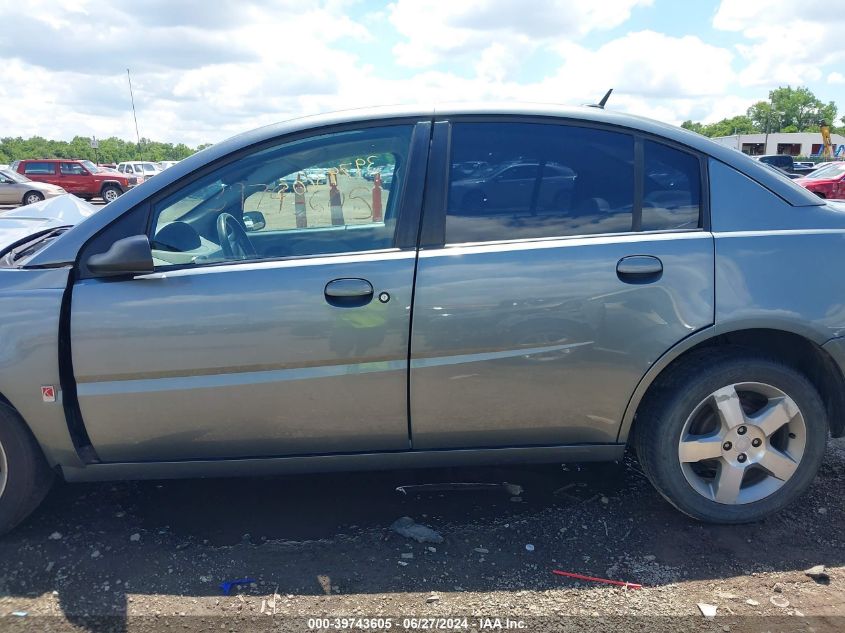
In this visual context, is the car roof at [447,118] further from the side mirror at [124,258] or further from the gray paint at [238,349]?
the gray paint at [238,349]

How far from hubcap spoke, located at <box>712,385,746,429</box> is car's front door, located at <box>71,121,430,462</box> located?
1.28 metres

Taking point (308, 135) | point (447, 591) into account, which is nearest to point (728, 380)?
point (447, 591)

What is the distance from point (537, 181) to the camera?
269 centimetres

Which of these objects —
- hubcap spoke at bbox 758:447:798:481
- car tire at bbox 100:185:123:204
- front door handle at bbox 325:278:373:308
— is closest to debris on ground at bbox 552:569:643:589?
hubcap spoke at bbox 758:447:798:481

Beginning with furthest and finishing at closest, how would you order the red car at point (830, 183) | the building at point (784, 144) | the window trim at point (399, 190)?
the building at point (784, 144) < the red car at point (830, 183) < the window trim at point (399, 190)

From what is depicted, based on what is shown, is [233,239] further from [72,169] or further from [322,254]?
[72,169]

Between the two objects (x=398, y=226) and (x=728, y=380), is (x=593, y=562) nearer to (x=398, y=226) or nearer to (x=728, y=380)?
(x=728, y=380)

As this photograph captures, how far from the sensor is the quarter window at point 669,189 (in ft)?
8.78

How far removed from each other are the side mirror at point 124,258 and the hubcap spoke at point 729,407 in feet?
7.55

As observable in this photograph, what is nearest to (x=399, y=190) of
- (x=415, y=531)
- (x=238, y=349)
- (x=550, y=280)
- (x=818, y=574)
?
(x=550, y=280)

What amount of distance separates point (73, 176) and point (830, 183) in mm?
26078

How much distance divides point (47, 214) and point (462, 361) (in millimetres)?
2854

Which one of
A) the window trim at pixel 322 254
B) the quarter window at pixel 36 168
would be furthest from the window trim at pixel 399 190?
the quarter window at pixel 36 168

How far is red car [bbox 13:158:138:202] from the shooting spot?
84.4 feet
